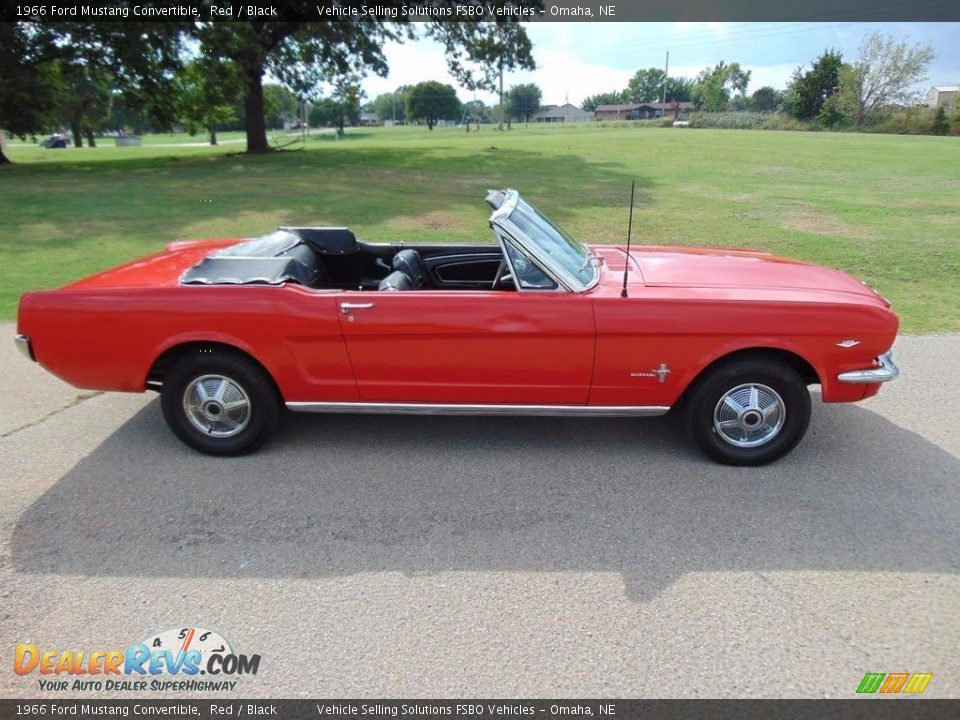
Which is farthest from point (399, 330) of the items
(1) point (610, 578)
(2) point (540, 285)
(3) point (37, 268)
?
(3) point (37, 268)

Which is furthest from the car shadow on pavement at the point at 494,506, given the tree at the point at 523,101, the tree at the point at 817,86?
the tree at the point at 523,101

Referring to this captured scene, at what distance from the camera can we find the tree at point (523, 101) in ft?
406

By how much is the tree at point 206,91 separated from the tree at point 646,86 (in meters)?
117

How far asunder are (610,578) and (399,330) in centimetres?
165

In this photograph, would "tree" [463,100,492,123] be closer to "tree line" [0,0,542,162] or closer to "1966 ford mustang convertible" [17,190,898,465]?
"tree line" [0,0,542,162]

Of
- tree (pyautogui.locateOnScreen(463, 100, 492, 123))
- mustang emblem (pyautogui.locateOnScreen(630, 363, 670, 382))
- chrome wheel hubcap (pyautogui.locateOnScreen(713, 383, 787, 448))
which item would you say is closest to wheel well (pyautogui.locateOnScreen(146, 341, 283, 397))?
mustang emblem (pyautogui.locateOnScreen(630, 363, 670, 382))

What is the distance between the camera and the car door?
339cm

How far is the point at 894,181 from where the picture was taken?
18438 mm

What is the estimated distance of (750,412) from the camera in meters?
3.49

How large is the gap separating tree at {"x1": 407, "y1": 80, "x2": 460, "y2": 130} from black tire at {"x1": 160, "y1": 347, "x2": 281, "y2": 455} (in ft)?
360

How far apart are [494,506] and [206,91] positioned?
25.8 meters

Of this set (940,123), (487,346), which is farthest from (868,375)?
(940,123)

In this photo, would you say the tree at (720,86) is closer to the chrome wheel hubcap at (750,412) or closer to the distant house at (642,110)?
the distant house at (642,110)
